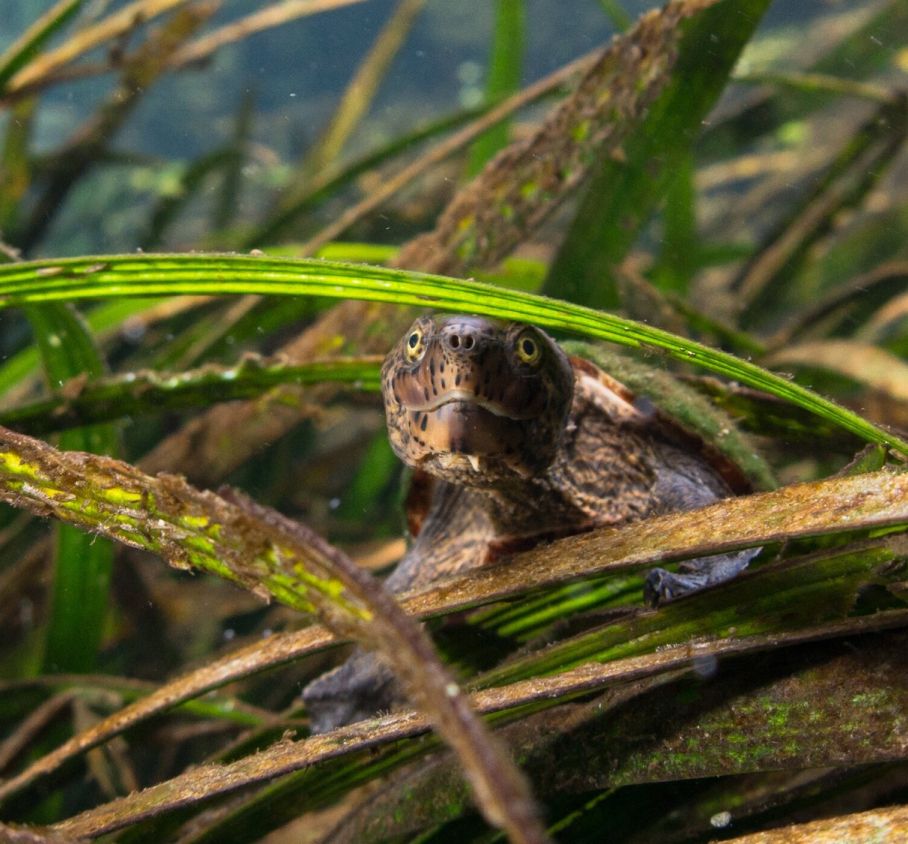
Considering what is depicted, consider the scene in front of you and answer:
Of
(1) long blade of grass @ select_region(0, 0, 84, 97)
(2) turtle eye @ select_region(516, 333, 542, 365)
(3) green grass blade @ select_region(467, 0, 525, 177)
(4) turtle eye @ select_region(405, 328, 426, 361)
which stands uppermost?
(1) long blade of grass @ select_region(0, 0, 84, 97)

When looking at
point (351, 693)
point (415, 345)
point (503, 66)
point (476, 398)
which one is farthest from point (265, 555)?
point (503, 66)

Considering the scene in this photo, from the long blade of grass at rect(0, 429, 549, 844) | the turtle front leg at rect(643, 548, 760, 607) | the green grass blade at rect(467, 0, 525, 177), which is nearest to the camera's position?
the long blade of grass at rect(0, 429, 549, 844)

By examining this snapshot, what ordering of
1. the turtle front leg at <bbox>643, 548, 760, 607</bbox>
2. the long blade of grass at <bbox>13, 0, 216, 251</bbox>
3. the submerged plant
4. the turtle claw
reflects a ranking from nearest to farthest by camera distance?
the submerged plant
the turtle front leg at <bbox>643, 548, 760, 607</bbox>
the turtle claw
the long blade of grass at <bbox>13, 0, 216, 251</bbox>

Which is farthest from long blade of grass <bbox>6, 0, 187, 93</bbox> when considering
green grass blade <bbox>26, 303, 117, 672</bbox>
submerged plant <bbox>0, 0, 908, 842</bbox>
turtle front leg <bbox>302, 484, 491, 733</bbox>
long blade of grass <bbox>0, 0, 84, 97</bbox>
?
turtle front leg <bbox>302, 484, 491, 733</bbox>

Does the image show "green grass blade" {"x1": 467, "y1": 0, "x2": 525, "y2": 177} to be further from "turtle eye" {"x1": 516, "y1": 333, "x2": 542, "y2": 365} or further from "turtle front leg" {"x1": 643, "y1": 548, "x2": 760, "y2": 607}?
"turtle front leg" {"x1": 643, "y1": 548, "x2": 760, "y2": 607}

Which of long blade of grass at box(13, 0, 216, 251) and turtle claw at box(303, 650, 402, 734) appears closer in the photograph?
turtle claw at box(303, 650, 402, 734)

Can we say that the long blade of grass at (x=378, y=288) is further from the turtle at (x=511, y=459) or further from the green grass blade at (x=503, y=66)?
the green grass blade at (x=503, y=66)

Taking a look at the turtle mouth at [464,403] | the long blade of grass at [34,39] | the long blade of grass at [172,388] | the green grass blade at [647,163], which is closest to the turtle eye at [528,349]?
the turtle mouth at [464,403]

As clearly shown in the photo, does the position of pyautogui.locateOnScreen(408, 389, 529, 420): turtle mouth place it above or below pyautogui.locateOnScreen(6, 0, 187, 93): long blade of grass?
below

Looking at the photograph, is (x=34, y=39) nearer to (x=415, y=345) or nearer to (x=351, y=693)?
(x=415, y=345)
